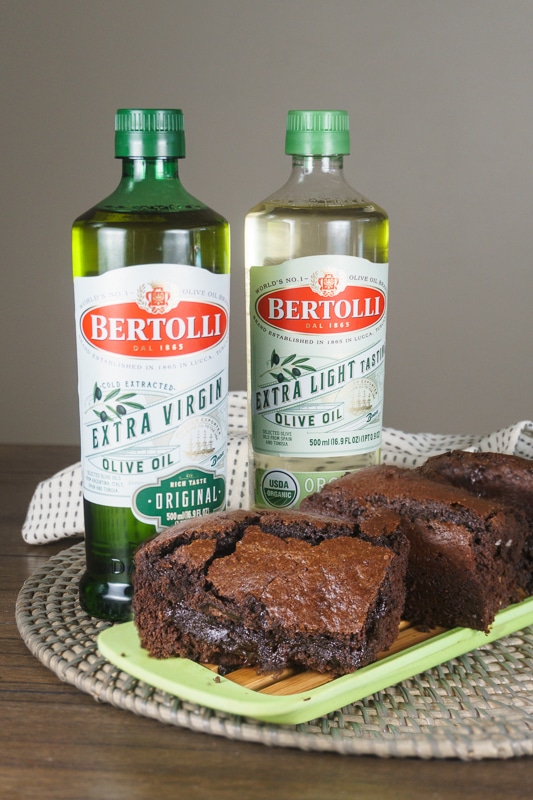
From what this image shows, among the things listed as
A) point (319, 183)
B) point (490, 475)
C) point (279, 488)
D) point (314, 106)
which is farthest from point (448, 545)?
point (314, 106)

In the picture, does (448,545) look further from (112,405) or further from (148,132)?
(148,132)

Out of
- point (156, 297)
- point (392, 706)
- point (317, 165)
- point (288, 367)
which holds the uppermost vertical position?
point (317, 165)

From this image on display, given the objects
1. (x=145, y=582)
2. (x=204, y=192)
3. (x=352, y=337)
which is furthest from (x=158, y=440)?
(x=204, y=192)

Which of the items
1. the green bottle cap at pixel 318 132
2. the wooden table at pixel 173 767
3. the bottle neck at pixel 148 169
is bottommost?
the wooden table at pixel 173 767

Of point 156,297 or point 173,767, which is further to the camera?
point 156,297

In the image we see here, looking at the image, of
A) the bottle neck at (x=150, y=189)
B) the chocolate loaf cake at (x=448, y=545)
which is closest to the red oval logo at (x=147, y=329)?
the bottle neck at (x=150, y=189)

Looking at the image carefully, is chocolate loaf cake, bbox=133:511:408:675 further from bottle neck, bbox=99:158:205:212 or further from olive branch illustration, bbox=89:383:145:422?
bottle neck, bbox=99:158:205:212

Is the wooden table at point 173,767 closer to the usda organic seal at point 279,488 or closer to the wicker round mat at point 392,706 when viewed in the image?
the wicker round mat at point 392,706
